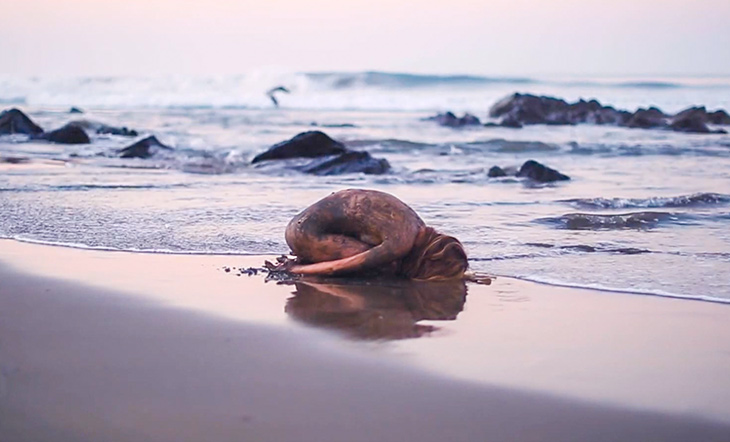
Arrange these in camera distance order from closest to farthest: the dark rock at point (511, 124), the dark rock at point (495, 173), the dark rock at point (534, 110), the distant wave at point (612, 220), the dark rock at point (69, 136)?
the distant wave at point (612, 220) < the dark rock at point (495, 173) < the dark rock at point (69, 136) < the dark rock at point (511, 124) < the dark rock at point (534, 110)

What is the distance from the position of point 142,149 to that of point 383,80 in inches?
1505

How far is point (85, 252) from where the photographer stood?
638 centimetres

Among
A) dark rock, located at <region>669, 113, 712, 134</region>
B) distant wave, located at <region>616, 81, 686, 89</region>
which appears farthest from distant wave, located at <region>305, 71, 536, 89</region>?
dark rock, located at <region>669, 113, 712, 134</region>

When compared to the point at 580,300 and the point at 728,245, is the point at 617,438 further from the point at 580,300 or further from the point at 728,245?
the point at 728,245

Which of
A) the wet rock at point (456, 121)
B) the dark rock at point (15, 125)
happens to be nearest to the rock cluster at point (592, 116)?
the wet rock at point (456, 121)

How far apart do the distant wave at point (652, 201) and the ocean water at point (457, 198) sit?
0.02m

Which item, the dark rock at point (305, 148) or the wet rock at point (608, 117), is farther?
the wet rock at point (608, 117)

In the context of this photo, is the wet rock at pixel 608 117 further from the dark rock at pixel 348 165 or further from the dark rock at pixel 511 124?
the dark rock at pixel 348 165

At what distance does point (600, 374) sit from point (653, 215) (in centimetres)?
504

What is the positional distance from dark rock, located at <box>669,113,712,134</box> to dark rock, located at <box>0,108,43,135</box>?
16382 mm

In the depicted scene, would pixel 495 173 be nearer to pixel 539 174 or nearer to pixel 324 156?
pixel 539 174

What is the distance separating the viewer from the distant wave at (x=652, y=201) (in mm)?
9461

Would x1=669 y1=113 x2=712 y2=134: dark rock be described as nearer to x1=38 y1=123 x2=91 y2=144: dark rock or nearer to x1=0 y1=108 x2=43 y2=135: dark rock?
x1=38 y1=123 x2=91 y2=144: dark rock

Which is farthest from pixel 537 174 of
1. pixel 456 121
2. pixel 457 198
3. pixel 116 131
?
pixel 456 121
